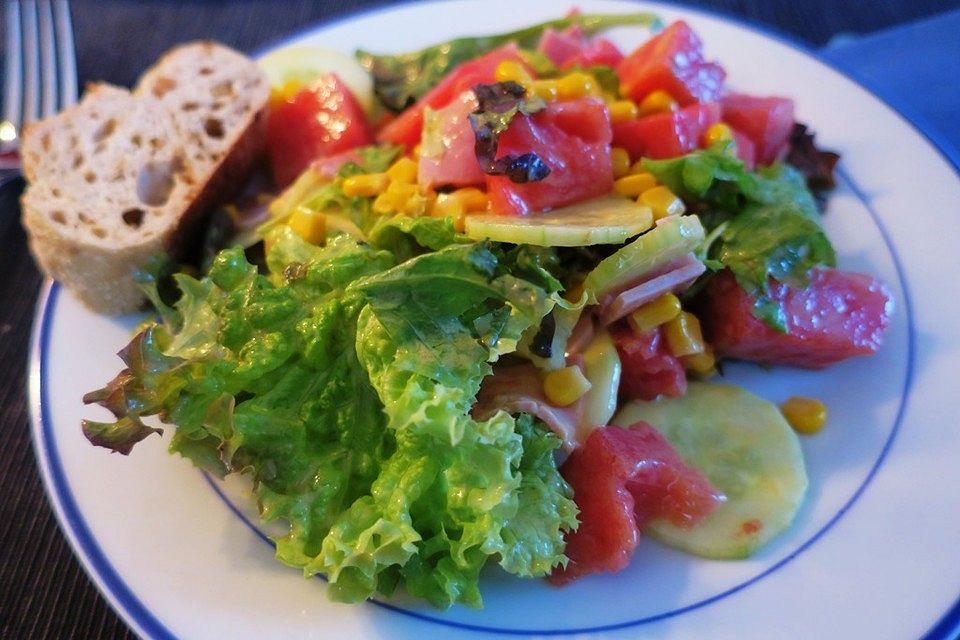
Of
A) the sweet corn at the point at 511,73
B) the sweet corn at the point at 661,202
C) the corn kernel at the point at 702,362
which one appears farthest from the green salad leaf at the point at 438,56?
the corn kernel at the point at 702,362

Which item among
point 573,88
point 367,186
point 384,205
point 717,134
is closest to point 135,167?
point 367,186

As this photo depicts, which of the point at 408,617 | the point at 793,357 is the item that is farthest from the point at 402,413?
the point at 793,357

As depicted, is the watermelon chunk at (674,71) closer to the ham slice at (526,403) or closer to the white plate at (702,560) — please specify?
the white plate at (702,560)

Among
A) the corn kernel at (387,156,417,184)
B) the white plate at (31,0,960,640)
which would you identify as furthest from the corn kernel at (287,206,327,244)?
the white plate at (31,0,960,640)

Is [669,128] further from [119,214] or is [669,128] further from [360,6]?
[360,6]

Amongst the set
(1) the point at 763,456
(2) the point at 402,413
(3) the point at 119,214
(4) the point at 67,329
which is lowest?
(1) the point at 763,456

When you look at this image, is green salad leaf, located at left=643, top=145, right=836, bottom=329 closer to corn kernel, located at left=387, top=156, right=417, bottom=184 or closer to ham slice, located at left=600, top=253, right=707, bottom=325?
ham slice, located at left=600, top=253, right=707, bottom=325

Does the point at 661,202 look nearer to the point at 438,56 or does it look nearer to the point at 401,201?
the point at 401,201
